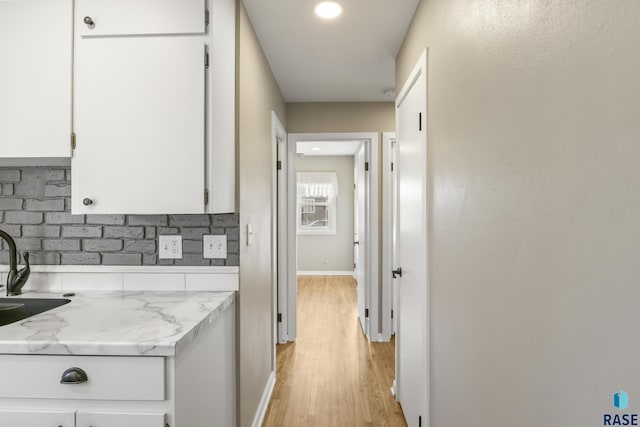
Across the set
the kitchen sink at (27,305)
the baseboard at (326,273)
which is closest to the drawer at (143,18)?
the kitchen sink at (27,305)

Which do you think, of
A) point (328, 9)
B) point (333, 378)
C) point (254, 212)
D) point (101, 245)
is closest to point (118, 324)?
point (101, 245)

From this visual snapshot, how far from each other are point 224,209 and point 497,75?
120cm

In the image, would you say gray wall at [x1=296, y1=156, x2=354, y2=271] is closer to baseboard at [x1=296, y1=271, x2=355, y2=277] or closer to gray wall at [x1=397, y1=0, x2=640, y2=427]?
baseboard at [x1=296, y1=271, x2=355, y2=277]

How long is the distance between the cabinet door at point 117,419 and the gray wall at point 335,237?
5985 mm

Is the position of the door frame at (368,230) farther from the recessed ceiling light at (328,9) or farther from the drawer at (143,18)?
the drawer at (143,18)

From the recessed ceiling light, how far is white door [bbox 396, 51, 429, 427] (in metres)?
0.55

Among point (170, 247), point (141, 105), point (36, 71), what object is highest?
point (36, 71)

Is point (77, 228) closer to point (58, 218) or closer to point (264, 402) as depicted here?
point (58, 218)

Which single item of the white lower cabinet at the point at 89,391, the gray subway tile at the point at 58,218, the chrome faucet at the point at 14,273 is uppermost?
the gray subway tile at the point at 58,218

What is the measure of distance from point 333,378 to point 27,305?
2.10 meters

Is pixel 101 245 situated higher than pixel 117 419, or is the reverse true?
pixel 101 245

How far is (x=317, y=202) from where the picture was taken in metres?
7.03

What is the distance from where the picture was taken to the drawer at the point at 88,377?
107 centimetres

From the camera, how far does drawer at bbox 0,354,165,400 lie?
1069 millimetres
